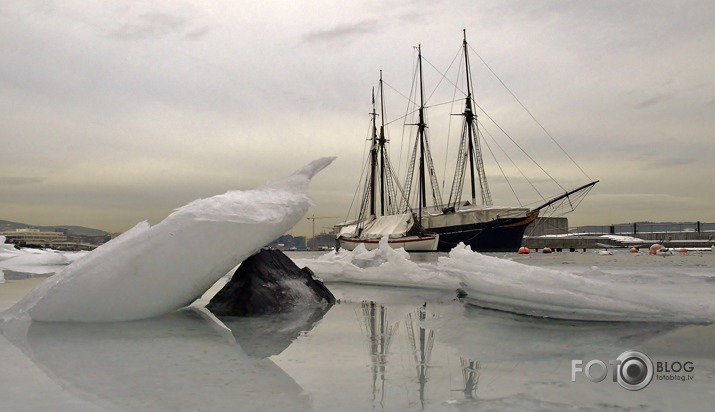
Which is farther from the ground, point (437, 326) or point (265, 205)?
point (265, 205)

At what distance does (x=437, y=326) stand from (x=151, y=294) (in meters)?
4.44

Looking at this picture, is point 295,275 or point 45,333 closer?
point 45,333

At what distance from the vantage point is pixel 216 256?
28.1ft

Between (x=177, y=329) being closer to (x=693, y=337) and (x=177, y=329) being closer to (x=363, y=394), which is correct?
(x=363, y=394)

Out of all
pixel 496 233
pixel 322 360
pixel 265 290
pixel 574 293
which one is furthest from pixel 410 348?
pixel 496 233

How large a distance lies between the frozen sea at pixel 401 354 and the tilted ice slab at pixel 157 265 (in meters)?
0.29

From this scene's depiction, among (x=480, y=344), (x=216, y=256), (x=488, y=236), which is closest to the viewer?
(x=480, y=344)

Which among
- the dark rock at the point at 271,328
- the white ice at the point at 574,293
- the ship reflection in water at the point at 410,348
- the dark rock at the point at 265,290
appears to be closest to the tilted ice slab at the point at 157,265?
the dark rock at the point at 265,290

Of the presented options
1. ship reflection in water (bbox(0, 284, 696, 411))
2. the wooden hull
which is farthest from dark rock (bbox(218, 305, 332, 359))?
the wooden hull

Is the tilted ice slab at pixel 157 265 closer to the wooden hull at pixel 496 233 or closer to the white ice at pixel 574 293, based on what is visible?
the white ice at pixel 574 293

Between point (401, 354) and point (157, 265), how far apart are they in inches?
169

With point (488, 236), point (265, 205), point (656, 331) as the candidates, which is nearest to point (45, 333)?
point (265, 205)

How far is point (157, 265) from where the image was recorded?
811cm

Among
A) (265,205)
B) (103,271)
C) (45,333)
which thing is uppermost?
(265,205)
